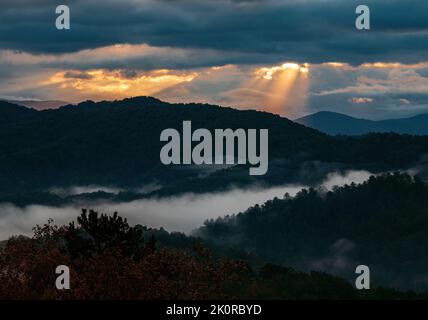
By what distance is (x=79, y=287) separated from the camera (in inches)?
1640

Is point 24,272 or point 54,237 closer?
point 24,272

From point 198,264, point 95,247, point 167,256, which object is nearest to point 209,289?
point 198,264

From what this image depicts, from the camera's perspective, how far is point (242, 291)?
175 metres

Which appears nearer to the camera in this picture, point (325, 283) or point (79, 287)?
point (79, 287)
